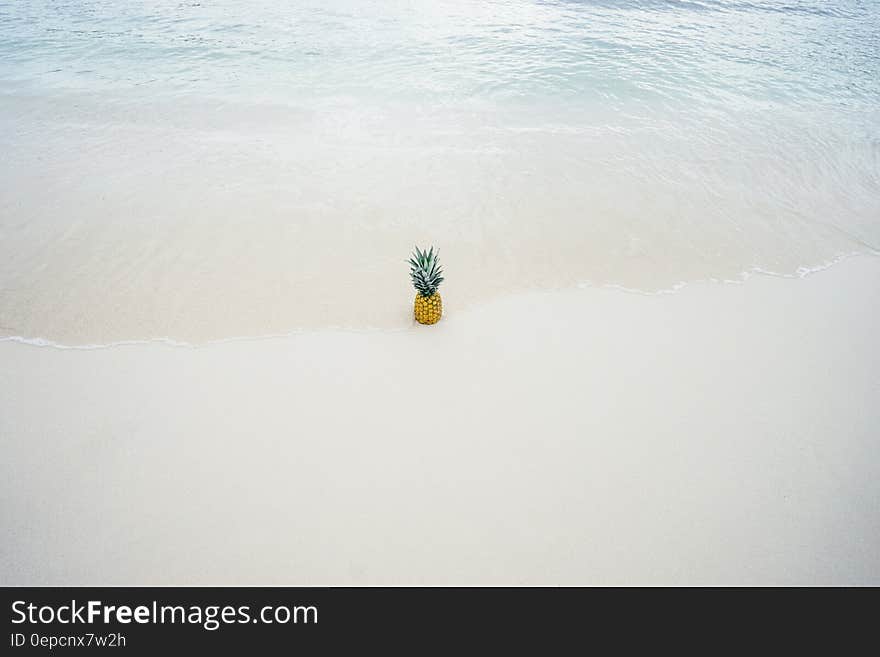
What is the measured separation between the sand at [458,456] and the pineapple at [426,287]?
20 cm

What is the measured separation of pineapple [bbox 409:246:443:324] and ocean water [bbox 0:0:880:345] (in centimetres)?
38

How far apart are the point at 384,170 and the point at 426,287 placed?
174 inches

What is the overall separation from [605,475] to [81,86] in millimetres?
15403

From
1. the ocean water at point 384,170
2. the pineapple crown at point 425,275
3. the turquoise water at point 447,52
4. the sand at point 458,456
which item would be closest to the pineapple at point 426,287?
the pineapple crown at point 425,275

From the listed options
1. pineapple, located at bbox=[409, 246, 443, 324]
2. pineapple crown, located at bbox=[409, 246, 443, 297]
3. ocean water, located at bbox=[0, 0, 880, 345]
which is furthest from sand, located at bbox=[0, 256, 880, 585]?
ocean water, located at bbox=[0, 0, 880, 345]

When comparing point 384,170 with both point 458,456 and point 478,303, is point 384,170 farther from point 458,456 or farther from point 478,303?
point 458,456

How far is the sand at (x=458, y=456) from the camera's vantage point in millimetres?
3256

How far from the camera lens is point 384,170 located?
8336 millimetres

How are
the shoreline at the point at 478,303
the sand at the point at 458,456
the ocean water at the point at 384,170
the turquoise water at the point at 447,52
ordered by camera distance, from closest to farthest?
the sand at the point at 458,456
the shoreline at the point at 478,303
the ocean water at the point at 384,170
the turquoise water at the point at 447,52

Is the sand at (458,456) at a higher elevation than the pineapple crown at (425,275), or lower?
lower

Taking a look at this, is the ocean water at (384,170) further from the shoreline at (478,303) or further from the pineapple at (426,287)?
the pineapple at (426,287)

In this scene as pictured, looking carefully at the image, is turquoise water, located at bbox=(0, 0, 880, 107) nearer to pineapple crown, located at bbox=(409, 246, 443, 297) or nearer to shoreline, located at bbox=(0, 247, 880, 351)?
shoreline, located at bbox=(0, 247, 880, 351)

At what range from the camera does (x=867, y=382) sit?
14.9ft
